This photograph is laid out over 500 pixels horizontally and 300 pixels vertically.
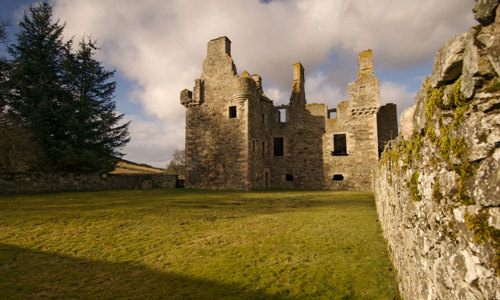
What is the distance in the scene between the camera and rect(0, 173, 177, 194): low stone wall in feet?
43.9

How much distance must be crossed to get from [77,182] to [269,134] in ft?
45.6

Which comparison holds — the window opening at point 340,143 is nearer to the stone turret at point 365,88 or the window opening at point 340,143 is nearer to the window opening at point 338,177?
the window opening at point 338,177

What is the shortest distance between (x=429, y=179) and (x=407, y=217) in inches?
39.9

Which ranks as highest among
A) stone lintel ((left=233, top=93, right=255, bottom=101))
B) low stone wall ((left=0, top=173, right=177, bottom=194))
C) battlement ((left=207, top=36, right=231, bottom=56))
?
battlement ((left=207, top=36, right=231, bottom=56))

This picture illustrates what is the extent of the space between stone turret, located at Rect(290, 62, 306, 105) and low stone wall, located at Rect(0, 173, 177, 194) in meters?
11.7

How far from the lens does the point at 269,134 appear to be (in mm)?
22547

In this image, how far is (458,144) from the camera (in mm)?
1674

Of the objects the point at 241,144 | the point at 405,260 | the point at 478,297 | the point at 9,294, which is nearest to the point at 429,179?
the point at 478,297

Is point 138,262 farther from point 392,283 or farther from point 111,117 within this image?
point 111,117

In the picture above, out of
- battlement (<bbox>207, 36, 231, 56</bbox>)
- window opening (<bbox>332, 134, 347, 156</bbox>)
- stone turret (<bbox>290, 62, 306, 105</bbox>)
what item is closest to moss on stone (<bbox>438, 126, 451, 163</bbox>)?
battlement (<bbox>207, 36, 231, 56</bbox>)

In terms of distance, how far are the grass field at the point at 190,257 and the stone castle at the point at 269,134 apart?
456 inches

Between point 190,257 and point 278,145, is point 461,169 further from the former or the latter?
point 278,145

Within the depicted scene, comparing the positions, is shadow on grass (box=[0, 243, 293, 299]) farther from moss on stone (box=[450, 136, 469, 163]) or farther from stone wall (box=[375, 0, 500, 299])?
moss on stone (box=[450, 136, 469, 163])

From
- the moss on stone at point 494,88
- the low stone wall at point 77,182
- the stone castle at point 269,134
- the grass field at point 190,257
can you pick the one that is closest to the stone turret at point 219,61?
the stone castle at point 269,134
